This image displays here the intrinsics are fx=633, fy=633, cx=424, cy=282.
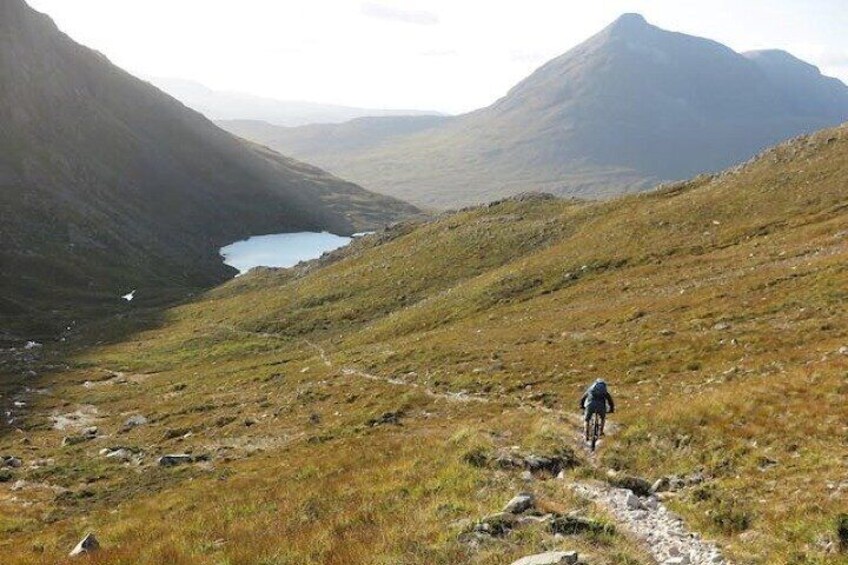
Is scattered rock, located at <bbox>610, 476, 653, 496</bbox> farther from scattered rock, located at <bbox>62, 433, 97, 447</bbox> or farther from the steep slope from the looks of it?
the steep slope

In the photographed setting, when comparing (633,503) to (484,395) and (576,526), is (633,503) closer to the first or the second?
(576,526)

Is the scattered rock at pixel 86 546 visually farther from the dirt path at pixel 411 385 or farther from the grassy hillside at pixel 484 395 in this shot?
the dirt path at pixel 411 385

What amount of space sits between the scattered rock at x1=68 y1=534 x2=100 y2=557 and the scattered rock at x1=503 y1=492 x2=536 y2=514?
40.5 ft

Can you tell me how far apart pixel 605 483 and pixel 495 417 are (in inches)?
455

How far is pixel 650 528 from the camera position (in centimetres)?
1488

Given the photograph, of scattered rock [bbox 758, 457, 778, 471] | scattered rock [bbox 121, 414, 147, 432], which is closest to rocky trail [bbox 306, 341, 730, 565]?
scattered rock [bbox 758, 457, 778, 471]

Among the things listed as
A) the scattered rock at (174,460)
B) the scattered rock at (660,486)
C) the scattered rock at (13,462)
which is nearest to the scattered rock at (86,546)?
the scattered rock at (174,460)

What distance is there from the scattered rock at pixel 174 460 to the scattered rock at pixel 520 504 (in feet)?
73.6

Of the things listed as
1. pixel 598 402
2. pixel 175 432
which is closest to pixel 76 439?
pixel 175 432

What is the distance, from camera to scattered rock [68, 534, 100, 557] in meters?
18.4

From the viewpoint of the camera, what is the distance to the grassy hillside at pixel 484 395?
16000 millimetres

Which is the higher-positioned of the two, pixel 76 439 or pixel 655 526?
pixel 655 526

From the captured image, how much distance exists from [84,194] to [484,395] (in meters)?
154

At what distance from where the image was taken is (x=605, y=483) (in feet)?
60.4
